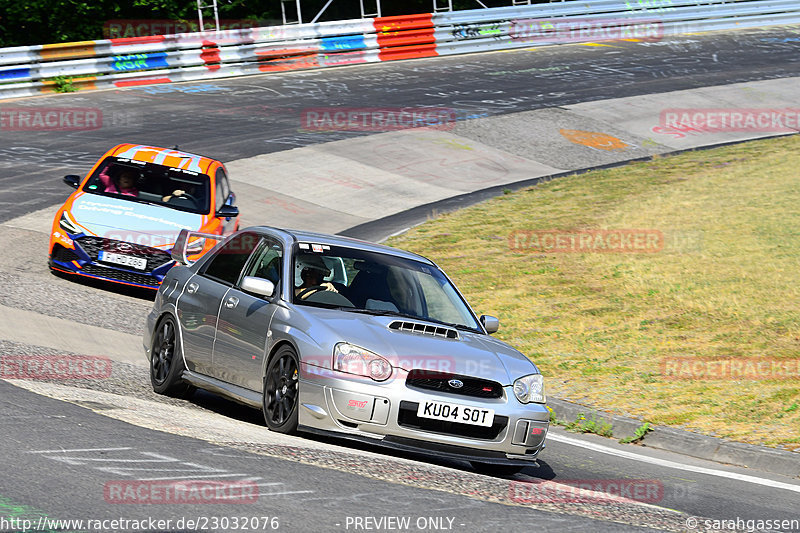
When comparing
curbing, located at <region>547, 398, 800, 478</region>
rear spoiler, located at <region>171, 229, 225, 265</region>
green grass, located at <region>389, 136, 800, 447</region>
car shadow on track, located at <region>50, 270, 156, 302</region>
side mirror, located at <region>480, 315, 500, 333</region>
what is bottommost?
green grass, located at <region>389, 136, 800, 447</region>

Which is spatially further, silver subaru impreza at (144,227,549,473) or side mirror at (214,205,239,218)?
side mirror at (214,205,239,218)

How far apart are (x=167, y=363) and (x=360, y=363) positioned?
99.0 inches

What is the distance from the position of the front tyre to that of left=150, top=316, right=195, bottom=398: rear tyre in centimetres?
137

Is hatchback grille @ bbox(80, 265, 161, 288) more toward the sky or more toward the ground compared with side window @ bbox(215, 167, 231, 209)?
more toward the ground

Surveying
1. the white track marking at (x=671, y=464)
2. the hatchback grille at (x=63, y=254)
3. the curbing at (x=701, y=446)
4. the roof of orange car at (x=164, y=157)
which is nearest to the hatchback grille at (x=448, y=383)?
the white track marking at (x=671, y=464)

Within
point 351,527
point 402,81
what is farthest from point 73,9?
point 351,527

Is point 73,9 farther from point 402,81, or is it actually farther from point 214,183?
point 214,183

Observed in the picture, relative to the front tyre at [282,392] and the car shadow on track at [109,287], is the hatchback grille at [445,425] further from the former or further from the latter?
the car shadow on track at [109,287]

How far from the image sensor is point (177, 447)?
661 cm

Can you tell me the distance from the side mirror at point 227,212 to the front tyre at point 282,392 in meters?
6.89

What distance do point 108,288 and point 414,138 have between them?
12.9m

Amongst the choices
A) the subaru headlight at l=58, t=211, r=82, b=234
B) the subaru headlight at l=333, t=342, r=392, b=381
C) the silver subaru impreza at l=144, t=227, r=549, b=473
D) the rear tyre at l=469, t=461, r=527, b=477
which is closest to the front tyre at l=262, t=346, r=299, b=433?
the silver subaru impreza at l=144, t=227, r=549, b=473

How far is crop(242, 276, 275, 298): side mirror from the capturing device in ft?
25.8

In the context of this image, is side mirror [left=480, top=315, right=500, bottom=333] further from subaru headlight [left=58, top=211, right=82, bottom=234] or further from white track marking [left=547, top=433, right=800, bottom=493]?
subaru headlight [left=58, top=211, right=82, bottom=234]
